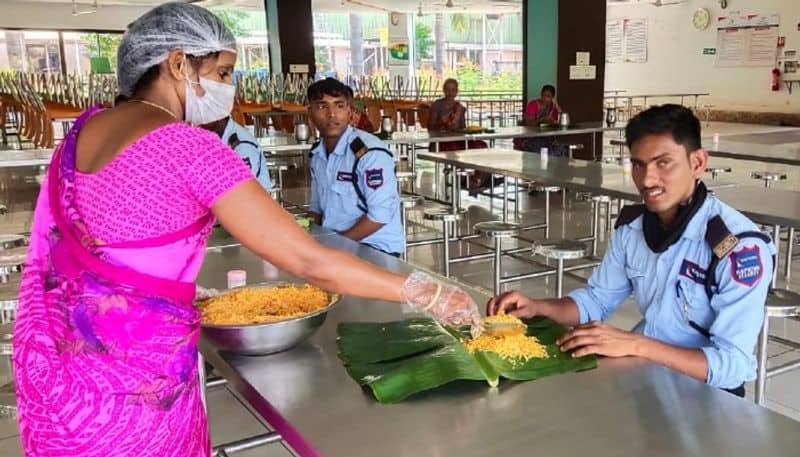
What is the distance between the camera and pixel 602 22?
830 centimetres

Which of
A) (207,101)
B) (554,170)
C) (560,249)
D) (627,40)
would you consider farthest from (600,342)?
(627,40)

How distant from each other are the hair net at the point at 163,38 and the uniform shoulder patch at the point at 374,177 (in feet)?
5.28

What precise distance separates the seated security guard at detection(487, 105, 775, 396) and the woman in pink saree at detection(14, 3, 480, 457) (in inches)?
26.5

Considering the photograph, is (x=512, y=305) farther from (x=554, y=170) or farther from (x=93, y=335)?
(x=554, y=170)

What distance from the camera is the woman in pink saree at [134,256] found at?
3.75 ft

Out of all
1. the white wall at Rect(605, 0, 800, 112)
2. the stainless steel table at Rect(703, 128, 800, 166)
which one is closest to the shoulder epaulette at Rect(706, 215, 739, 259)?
the stainless steel table at Rect(703, 128, 800, 166)

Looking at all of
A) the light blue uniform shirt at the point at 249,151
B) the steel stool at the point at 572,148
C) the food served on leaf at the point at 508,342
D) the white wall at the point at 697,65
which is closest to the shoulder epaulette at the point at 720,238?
the food served on leaf at the point at 508,342

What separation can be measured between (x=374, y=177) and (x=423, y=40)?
14.3 metres

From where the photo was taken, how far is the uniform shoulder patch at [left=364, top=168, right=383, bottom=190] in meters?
2.88

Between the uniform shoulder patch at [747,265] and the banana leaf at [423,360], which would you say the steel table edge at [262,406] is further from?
the uniform shoulder patch at [747,265]

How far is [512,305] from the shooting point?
5.46 feet

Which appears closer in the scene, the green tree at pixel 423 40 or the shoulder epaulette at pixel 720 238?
the shoulder epaulette at pixel 720 238

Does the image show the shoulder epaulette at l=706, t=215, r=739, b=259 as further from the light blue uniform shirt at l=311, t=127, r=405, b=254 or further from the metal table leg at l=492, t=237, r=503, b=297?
the metal table leg at l=492, t=237, r=503, b=297

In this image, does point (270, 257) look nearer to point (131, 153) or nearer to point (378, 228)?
point (131, 153)
